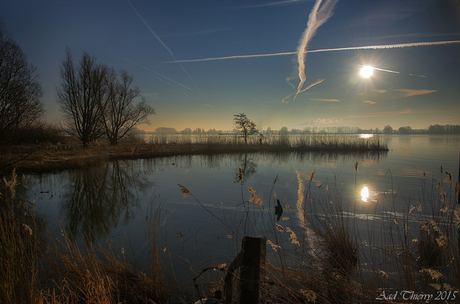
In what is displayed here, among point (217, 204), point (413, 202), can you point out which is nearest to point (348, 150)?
point (413, 202)

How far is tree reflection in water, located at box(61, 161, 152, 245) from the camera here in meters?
4.49

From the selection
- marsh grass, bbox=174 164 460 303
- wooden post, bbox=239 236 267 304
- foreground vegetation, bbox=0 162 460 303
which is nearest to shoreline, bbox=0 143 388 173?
foreground vegetation, bbox=0 162 460 303

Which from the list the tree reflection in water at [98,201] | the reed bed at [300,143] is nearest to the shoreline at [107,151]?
the reed bed at [300,143]

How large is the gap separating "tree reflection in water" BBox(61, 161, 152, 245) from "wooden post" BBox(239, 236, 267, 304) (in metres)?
2.24

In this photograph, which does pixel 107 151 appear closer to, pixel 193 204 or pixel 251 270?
pixel 193 204

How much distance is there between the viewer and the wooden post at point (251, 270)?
1.39 m

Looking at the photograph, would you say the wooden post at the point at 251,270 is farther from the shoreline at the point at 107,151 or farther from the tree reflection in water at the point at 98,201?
the shoreline at the point at 107,151

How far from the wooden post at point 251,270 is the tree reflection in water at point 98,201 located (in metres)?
2.24

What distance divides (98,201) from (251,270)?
241 inches

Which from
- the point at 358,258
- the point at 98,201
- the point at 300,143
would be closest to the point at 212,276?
the point at 358,258

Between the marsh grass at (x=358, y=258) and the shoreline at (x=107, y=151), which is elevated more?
the shoreline at (x=107, y=151)

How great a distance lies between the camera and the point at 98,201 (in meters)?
6.16

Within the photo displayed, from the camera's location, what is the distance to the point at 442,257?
2873 mm

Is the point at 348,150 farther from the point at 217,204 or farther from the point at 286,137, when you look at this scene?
the point at 217,204
